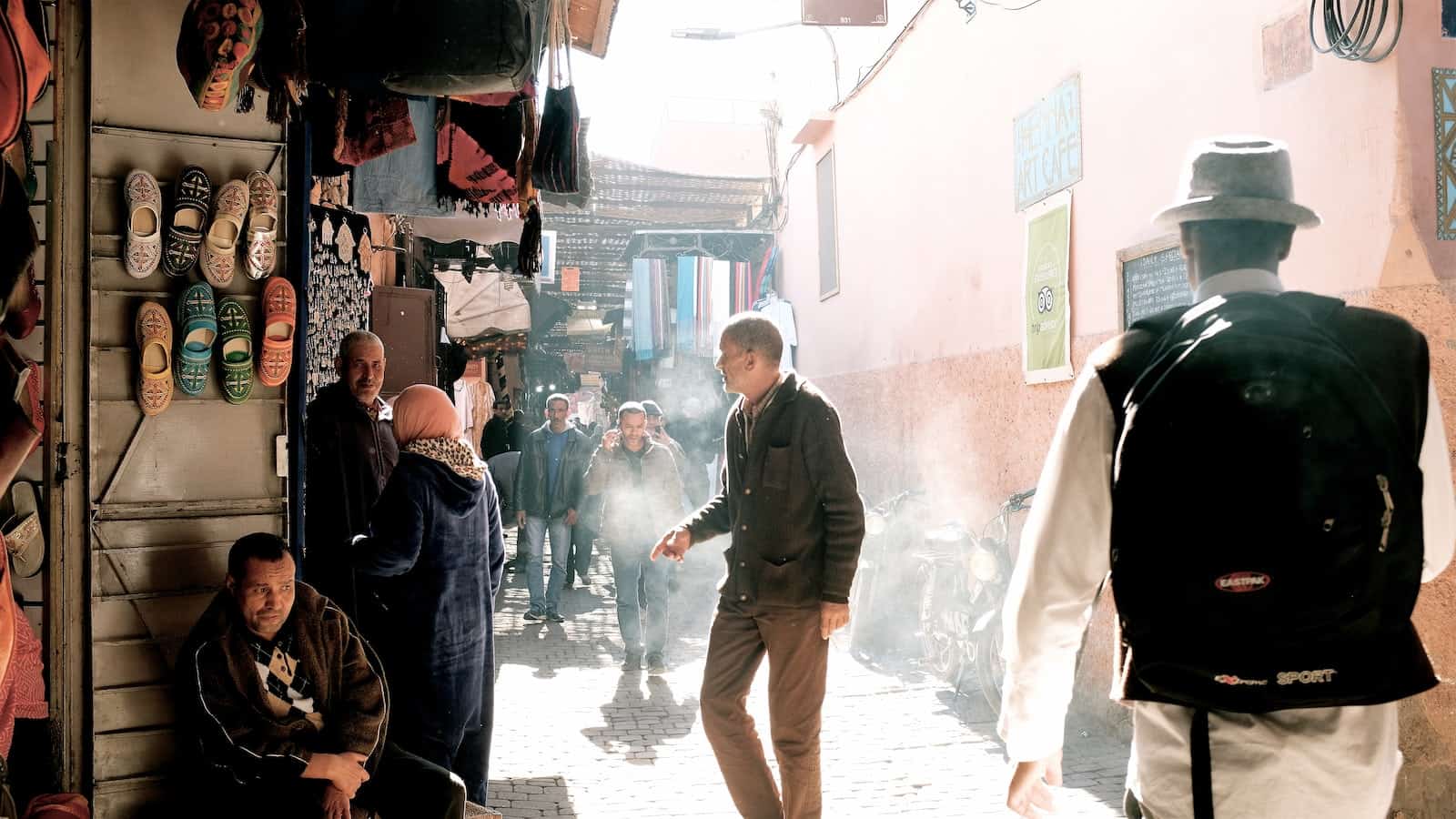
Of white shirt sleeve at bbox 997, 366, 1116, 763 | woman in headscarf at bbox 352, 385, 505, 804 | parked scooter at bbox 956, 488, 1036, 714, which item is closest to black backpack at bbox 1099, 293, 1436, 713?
white shirt sleeve at bbox 997, 366, 1116, 763

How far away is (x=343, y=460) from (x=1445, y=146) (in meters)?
5.18

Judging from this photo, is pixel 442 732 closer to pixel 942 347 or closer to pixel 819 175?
pixel 942 347

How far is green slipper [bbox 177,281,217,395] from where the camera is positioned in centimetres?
421

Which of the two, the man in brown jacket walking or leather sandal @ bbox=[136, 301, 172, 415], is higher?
leather sandal @ bbox=[136, 301, 172, 415]

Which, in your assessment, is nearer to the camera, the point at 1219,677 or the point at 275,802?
the point at 1219,677

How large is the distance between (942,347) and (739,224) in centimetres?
1214

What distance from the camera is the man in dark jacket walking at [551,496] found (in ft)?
33.9

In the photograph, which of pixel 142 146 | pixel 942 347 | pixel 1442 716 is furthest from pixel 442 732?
pixel 942 347

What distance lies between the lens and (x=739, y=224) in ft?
71.7

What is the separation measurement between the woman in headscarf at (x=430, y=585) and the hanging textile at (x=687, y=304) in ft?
45.5

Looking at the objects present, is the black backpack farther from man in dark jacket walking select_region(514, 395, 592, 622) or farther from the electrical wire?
man in dark jacket walking select_region(514, 395, 592, 622)

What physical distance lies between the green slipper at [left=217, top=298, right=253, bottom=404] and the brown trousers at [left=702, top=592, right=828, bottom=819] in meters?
2.19

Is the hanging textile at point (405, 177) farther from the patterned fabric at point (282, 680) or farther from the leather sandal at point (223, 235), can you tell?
the patterned fabric at point (282, 680)

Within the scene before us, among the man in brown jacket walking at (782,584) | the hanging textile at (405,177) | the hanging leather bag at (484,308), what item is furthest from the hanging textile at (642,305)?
the man in brown jacket walking at (782,584)
